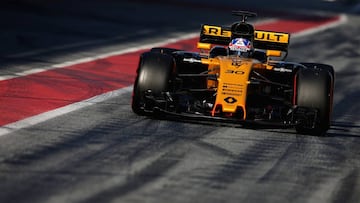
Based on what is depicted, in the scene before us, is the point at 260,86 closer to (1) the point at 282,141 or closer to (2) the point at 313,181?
(1) the point at 282,141

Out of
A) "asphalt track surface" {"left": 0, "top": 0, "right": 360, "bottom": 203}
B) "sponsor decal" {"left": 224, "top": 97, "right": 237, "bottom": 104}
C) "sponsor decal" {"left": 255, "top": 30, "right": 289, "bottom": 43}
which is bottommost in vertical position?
"asphalt track surface" {"left": 0, "top": 0, "right": 360, "bottom": 203}

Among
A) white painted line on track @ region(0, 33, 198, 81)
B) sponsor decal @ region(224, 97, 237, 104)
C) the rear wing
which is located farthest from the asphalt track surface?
the rear wing

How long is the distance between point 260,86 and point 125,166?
4.28 m

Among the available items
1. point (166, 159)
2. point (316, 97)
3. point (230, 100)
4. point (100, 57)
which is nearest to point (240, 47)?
point (230, 100)

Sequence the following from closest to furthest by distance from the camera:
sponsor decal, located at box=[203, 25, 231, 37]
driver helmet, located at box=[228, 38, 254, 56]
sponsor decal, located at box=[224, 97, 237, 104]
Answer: sponsor decal, located at box=[224, 97, 237, 104], driver helmet, located at box=[228, 38, 254, 56], sponsor decal, located at box=[203, 25, 231, 37]

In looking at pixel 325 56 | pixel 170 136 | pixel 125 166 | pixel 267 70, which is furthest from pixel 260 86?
pixel 325 56

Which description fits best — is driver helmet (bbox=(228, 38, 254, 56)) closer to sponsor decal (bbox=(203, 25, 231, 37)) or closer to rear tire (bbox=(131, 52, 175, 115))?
sponsor decal (bbox=(203, 25, 231, 37))

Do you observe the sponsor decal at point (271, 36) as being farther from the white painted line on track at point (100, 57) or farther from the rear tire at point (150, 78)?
the white painted line on track at point (100, 57)

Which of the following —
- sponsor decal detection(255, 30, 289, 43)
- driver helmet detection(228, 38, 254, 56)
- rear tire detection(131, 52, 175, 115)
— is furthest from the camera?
sponsor decal detection(255, 30, 289, 43)

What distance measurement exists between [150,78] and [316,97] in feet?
7.54

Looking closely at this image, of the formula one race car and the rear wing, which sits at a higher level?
the rear wing

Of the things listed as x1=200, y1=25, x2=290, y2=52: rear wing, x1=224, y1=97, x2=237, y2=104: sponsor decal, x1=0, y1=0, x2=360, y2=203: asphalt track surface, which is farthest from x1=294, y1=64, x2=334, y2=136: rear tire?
x1=200, y1=25, x2=290, y2=52: rear wing

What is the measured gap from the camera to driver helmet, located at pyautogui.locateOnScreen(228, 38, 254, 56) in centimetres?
1390

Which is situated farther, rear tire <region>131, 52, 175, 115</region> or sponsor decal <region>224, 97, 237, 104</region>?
rear tire <region>131, 52, 175, 115</region>
